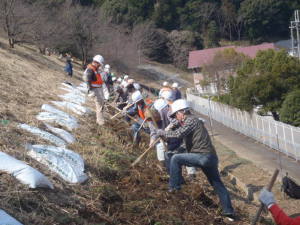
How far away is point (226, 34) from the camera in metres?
60.7

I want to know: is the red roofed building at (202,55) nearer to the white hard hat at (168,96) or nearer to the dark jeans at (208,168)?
the white hard hat at (168,96)

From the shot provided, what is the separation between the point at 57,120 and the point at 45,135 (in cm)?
181

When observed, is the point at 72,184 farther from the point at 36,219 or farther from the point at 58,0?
the point at 58,0

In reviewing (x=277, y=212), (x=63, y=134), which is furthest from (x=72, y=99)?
(x=277, y=212)

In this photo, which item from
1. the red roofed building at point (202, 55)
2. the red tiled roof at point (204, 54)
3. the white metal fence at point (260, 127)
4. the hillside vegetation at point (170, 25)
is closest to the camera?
the white metal fence at point (260, 127)

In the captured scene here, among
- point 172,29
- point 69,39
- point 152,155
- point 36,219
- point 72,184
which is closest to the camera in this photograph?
point 36,219

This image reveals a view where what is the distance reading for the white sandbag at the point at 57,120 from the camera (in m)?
9.24

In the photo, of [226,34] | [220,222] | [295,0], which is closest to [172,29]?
[226,34]

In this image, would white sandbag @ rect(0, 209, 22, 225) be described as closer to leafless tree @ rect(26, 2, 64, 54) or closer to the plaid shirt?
the plaid shirt

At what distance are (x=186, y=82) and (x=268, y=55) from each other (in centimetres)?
2823

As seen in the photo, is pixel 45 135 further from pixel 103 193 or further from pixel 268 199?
pixel 268 199

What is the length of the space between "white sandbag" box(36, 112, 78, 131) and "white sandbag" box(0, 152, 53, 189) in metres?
3.63

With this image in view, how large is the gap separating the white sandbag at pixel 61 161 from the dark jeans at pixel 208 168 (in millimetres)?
1292

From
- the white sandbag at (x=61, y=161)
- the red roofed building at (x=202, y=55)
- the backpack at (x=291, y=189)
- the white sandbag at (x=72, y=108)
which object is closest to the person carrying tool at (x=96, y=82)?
the white sandbag at (x=72, y=108)
